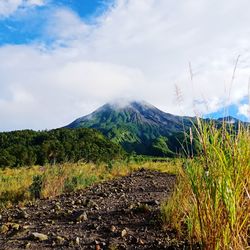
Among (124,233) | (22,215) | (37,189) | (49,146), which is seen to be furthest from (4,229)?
(49,146)

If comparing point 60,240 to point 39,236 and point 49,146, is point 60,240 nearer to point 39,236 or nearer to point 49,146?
point 39,236

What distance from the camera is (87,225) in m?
5.30

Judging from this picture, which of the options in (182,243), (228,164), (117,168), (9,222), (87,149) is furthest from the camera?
(87,149)

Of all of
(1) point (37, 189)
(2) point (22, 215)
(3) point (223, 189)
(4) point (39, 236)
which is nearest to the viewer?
(3) point (223, 189)

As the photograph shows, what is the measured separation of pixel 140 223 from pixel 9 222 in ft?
6.18

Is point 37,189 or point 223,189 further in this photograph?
point 37,189

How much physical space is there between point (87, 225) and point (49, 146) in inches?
1627

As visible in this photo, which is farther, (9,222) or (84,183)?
(84,183)

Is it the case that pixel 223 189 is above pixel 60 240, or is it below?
above

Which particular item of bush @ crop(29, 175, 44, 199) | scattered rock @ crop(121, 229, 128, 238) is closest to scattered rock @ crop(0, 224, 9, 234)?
scattered rock @ crop(121, 229, 128, 238)

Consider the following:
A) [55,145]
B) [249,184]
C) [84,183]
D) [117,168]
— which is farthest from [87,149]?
[249,184]

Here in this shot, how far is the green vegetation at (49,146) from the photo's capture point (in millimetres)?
40875

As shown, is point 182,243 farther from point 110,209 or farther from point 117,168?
point 117,168

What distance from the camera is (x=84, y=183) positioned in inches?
368
